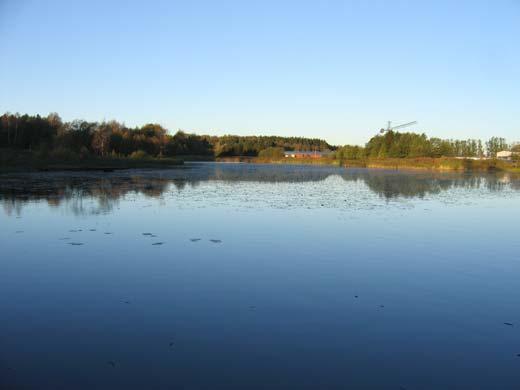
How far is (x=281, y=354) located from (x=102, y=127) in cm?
7582

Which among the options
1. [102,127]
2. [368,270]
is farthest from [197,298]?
[102,127]

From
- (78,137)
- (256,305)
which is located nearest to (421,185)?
(256,305)

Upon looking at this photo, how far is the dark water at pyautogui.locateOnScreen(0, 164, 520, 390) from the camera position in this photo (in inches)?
192

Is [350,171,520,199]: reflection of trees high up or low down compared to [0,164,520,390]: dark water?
up

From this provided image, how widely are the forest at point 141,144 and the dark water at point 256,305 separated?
44.6 meters

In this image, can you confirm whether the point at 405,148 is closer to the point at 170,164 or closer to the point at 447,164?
the point at 447,164

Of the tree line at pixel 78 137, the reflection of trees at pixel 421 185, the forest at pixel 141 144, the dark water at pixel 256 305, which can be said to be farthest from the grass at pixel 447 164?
the dark water at pixel 256 305

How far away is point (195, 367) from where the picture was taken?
4910mm

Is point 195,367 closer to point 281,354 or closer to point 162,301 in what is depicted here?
point 281,354

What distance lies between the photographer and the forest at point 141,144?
66812mm

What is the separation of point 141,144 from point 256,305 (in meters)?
88.2

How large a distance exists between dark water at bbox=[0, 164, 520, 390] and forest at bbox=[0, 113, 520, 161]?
44.6 metres

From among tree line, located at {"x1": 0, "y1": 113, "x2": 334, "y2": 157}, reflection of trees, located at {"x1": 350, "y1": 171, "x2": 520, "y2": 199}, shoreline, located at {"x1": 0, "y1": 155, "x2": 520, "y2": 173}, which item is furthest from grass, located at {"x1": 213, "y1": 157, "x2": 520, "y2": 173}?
tree line, located at {"x1": 0, "y1": 113, "x2": 334, "y2": 157}

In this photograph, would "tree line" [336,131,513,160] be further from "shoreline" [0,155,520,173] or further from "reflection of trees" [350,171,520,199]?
"reflection of trees" [350,171,520,199]
